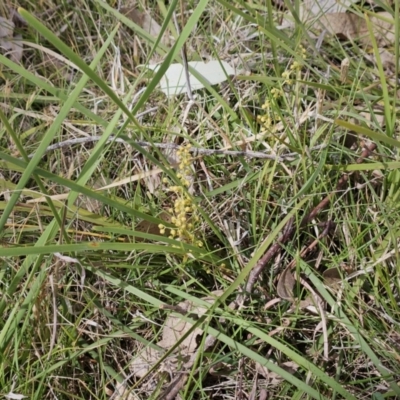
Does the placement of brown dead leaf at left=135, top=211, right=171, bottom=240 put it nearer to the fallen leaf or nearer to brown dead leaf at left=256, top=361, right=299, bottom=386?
brown dead leaf at left=256, top=361, right=299, bottom=386

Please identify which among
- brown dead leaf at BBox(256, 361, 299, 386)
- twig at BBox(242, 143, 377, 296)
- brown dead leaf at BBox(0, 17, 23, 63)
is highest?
brown dead leaf at BBox(0, 17, 23, 63)

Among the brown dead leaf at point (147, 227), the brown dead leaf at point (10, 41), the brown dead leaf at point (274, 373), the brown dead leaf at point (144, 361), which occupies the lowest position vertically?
the brown dead leaf at point (274, 373)

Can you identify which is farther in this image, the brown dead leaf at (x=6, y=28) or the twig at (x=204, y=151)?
the brown dead leaf at (x=6, y=28)

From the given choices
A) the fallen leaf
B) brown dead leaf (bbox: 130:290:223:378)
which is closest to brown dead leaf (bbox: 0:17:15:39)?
the fallen leaf

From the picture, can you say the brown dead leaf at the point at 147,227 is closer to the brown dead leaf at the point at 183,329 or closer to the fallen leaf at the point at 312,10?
the brown dead leaf at the point at 183,329

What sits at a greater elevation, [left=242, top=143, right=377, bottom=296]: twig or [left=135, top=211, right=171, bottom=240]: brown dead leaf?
[left=135, top=211, right=171, bottom=240]: brown dead leaf

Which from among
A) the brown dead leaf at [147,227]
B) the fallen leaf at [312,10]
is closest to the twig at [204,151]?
the brown dead leaf at [147,227]

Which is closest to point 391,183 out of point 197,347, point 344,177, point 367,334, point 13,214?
point 344,177

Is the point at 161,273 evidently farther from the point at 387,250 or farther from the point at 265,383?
the point at 387,250
